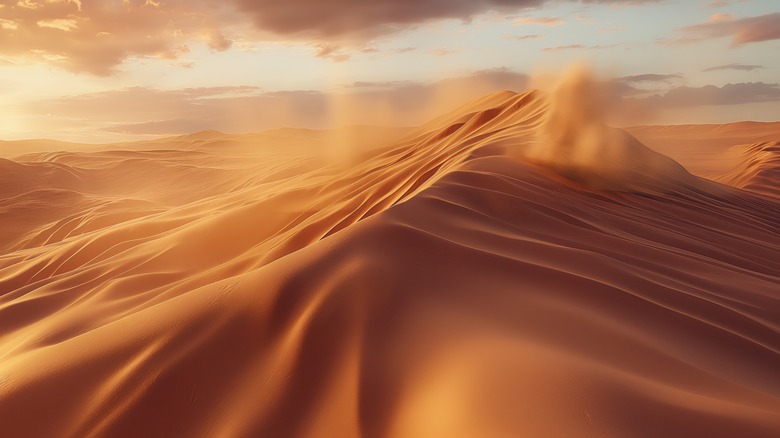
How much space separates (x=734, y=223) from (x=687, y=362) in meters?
4.72

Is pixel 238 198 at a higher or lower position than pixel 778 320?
lower

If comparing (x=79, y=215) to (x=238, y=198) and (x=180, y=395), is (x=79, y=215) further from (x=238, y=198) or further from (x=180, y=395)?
(x=180, y=395)

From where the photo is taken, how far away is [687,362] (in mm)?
1877

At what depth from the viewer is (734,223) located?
572 centimetres

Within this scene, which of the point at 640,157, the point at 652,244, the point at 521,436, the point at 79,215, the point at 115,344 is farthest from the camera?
the point at 79,215

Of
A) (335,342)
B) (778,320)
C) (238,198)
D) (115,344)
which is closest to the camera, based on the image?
(335,342)

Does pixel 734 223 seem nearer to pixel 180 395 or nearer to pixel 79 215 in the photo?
pixel 180 395

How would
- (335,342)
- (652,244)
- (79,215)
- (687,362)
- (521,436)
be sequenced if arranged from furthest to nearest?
1. (79,215)
2. (652,244)
3. (335,342)
4. (687,362)
5. (521,436)

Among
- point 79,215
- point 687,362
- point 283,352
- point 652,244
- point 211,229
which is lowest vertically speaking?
point 79,215

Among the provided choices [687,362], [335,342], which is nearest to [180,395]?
[335,342]

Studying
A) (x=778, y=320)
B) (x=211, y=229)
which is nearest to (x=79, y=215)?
(x=211, y=229)

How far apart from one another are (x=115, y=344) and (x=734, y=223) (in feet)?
19.9

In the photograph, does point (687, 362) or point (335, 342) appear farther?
point (335, 342)

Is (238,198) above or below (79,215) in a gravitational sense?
above
